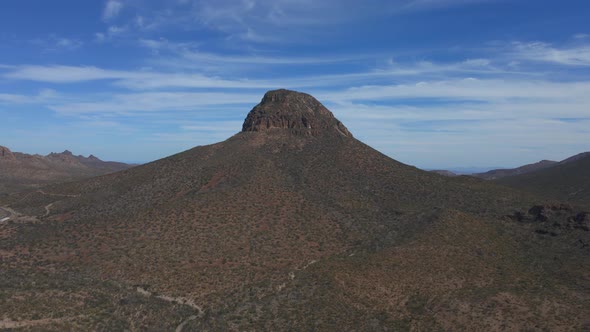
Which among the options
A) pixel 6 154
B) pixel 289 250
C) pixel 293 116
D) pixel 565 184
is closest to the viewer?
pixel 289 250

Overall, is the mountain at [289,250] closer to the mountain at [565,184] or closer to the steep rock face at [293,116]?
the steep rock face at [293,116]

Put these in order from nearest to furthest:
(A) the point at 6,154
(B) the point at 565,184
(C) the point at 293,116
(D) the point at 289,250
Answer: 1. (D) the point at 289,250
2. (C) the point at 293,116
3. (B) the point at 565,184
4. (A) the point at 6,154

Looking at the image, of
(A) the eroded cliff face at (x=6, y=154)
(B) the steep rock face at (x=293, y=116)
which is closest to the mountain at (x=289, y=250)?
(B) the steep rock face at (x=293, y=116)

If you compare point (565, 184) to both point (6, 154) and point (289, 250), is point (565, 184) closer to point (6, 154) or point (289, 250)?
point (289, 250)

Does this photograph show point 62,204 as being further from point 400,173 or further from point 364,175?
point 400,173

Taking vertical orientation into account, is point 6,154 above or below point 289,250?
above

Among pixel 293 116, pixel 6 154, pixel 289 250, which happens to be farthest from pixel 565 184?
pixel 6 154
